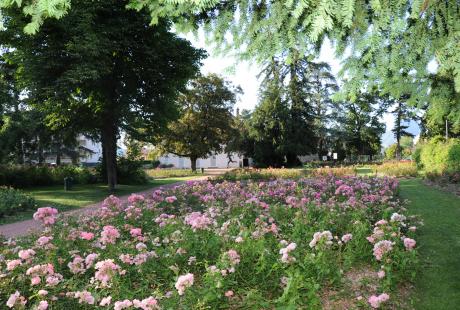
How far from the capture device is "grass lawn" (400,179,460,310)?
462 centimetres

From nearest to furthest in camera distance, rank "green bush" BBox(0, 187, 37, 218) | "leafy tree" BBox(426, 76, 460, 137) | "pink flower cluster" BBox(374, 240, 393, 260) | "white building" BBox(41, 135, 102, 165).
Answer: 1. "leafy tree" BBox(426, 76, 460, 137)
2. "pink flower cluster" BBox(374, 240, 393, 260)
3. "green bush" BBox(0, 187, 37, 218)
4. "white building" BBox(41, 135, 102, 165)

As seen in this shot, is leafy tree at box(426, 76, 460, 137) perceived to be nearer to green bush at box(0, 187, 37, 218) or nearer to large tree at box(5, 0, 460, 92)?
large tree at box(5, 0, 460, 92)

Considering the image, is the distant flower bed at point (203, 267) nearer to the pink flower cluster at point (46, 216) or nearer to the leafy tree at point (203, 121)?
the pink flower cluster at point (46, 216)

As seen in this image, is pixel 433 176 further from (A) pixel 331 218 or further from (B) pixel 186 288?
(B) pixel 186 288

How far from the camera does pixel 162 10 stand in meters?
3.58

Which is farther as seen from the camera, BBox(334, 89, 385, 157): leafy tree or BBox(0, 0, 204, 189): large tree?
BBox(334, 89, 385, 157): leafy tree

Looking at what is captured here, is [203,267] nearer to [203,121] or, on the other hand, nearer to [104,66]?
[104,66]

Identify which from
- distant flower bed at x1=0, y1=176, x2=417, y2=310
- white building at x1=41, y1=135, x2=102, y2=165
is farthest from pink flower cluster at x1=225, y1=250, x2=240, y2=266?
white building at x1=41, y1=135, x2=102, y2=165

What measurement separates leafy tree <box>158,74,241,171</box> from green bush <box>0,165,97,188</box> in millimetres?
11987

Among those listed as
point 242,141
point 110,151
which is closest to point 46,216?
point 110,151

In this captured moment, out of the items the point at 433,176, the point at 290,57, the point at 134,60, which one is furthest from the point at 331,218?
the point at 134,60

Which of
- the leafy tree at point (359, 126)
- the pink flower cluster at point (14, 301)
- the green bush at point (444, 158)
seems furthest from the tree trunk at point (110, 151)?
the leafy tree at point (359, 126)

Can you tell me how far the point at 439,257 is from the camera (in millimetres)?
6219

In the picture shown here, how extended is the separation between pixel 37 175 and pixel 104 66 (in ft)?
40.3
